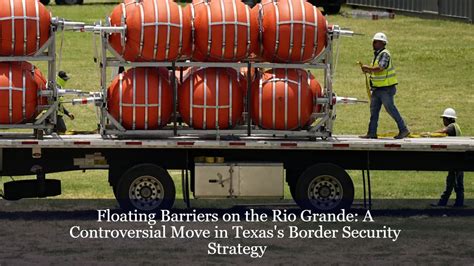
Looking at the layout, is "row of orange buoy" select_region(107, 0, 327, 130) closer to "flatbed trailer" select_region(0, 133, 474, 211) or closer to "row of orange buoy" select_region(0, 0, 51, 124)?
"flatbed trailer" select_region(0, 133, 474, 211)

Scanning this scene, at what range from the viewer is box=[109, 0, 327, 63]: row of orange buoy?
73.9 ft

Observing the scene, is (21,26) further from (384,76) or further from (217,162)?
(384,76)

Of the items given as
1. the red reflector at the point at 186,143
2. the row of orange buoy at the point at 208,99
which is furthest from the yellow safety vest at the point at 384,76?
the red reflector at the point at 186,143

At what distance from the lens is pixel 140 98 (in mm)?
22719

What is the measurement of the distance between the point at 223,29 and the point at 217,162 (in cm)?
223

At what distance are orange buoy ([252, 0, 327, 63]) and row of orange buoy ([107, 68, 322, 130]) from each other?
392mm

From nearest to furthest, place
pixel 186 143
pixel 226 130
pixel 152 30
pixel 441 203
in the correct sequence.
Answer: pixel 152 30
pixel 186 143
pixel 226 130
pixel 441 203

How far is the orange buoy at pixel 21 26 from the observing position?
2248 cm

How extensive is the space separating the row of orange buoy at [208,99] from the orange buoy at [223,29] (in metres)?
0.42

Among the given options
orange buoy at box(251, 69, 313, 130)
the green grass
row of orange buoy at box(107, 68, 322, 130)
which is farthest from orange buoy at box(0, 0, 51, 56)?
the green grass

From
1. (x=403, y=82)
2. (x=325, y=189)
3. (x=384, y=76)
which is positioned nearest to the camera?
(x=325, y=189)

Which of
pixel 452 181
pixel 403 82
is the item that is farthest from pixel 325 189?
A: pixel 403 82

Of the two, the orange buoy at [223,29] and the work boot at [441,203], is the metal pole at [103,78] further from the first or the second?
the work boot at [441,203]

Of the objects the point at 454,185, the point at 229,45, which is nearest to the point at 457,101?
the point at 454,185
